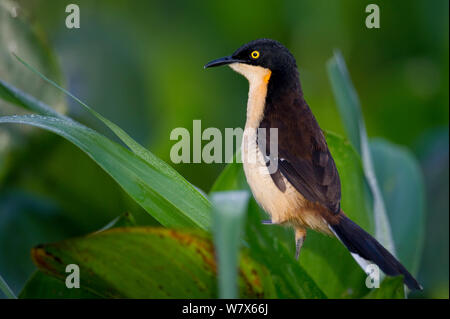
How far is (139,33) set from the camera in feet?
10.5

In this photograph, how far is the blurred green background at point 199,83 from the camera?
85.4 inches

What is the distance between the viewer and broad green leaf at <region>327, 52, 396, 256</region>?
4.98ft

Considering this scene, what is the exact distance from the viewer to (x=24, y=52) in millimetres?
1824

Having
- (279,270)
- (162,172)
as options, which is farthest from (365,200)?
(162,172)

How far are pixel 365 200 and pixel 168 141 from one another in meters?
1.07

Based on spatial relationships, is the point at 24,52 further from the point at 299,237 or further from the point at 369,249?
the point at 369,249

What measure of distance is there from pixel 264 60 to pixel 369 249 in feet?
1.58

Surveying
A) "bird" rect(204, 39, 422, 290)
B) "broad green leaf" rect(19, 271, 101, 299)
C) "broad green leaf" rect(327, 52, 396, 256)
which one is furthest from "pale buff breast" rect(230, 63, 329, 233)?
"broad green leaf" rect(19, 271, 101, 299)

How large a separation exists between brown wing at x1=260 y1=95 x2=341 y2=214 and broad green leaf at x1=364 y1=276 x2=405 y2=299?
0.23 meters

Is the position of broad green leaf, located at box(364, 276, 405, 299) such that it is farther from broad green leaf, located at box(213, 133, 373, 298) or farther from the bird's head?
the bird's head

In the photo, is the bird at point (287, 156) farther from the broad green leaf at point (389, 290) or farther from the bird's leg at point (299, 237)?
the broad green leaf at point (389, 290)

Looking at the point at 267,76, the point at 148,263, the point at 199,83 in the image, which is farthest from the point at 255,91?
the point at 199,83

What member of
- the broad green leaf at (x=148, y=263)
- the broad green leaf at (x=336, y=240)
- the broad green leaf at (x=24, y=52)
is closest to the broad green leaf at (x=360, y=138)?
the broad green leaf at (x=336, y=240)

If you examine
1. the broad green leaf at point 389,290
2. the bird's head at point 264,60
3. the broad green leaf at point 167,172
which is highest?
the bird's head at point 264,60
